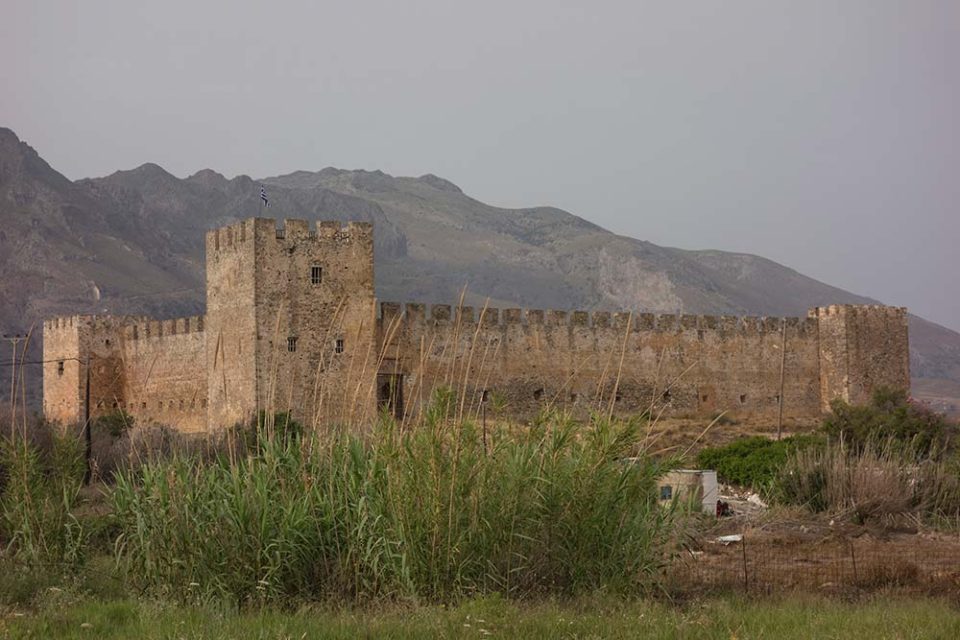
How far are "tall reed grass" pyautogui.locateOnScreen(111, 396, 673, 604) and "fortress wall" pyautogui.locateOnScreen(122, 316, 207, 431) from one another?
18.9 m

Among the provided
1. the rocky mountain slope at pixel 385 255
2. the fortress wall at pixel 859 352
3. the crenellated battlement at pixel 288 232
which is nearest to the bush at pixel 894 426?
the fortress wall at pixel 859 352

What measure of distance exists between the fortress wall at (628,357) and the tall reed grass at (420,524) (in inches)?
684

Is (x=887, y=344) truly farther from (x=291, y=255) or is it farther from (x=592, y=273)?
(x=592, y=273)

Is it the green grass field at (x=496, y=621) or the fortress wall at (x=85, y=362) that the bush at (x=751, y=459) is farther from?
the fortress wall at (x=85, y=362)

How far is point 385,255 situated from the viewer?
133 metres

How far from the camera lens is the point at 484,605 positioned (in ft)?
27.6

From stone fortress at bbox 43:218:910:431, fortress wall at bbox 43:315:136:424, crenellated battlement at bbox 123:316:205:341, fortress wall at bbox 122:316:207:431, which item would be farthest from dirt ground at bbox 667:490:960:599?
fortress wall at bbox 43:315:136:424

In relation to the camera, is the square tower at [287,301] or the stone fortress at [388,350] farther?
the stone fortress at [388,350]

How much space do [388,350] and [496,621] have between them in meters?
20.2

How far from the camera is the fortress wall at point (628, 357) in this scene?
94.1ft

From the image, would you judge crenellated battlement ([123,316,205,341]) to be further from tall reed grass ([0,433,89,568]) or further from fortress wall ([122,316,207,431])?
tall reed grass ([0,433,89,568])

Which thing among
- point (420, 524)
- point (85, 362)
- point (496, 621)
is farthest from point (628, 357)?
point (496, 621)

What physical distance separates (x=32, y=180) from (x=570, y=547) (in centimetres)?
9182

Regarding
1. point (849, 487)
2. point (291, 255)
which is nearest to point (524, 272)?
point (291, 255)
